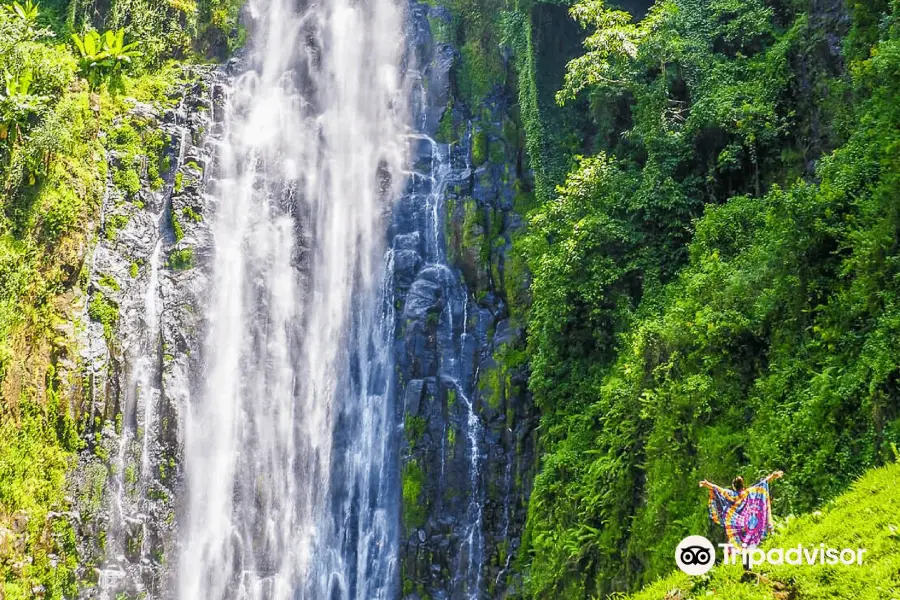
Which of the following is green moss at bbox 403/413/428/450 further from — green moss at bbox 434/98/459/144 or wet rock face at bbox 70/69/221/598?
green moss at bbox 434/98/459/144

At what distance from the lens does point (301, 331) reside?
19.0 m

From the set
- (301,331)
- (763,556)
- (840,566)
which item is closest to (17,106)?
(301,331)

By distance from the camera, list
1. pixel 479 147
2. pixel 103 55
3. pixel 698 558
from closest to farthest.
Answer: pixel 698 558, pixel 479 147, pixel 103 55

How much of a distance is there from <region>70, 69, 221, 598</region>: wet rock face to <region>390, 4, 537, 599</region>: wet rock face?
5.42 m

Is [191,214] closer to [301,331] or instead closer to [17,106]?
[301,331]

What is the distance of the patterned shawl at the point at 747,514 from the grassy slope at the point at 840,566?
1.32 ft

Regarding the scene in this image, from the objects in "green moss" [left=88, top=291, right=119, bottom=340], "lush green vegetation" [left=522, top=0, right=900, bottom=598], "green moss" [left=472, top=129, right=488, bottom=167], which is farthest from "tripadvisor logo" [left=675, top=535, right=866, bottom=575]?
"green moss" [left=88, top=291, right=119, bottom=340]

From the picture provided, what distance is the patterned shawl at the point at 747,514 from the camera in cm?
638

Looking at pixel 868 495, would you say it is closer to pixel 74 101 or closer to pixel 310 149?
pixel 310 149

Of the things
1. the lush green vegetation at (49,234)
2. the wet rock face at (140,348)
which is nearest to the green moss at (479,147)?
the wet rock face at (140,348)

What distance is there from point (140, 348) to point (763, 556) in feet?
50.4

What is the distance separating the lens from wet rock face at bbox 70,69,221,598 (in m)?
16.5

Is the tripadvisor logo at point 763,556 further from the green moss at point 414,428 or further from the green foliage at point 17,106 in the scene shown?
the green foliage at point 17,106

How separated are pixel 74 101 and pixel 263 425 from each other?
9.98 m
